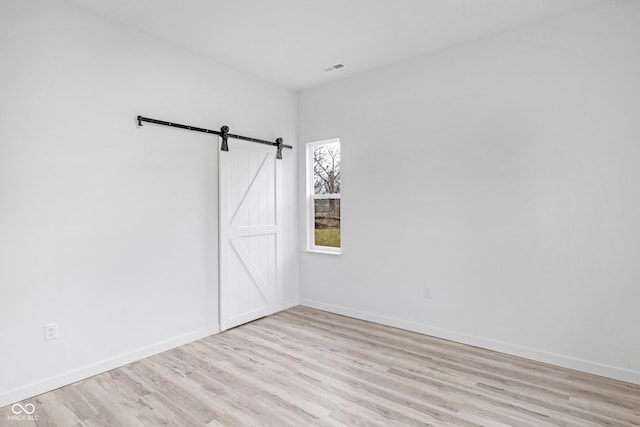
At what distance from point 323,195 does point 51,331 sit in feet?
9.68

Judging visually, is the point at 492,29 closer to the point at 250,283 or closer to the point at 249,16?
the point at 249,16

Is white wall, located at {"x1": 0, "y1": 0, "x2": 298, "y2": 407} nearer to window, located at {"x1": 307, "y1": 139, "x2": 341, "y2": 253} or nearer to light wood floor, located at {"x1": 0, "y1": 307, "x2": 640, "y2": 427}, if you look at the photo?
light wood floor, located at {"x1": 0, "y1": 307, "x2": 640, "y2": 427}

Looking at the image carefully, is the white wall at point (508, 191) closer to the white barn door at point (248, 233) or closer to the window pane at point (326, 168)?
the window pane at point (326, 168)

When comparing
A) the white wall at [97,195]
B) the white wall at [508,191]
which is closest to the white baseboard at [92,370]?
the white wall at [97,195]

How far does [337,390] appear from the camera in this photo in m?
2.50

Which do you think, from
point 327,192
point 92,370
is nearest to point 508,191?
point 327,192

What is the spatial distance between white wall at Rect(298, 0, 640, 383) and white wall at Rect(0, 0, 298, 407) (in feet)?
5.50

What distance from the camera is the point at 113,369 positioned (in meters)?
2.83

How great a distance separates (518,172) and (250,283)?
9.43 ft

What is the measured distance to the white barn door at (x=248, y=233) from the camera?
3689mm

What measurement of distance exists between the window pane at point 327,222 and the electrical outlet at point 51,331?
2.81m

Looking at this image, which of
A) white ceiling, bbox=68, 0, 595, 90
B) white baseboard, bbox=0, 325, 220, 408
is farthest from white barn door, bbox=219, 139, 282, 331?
white ceiling, bbox=68, 0, 595, 90

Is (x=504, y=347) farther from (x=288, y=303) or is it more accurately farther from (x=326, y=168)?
(x=326, y=168)

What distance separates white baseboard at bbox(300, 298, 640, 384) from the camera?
2.65m
